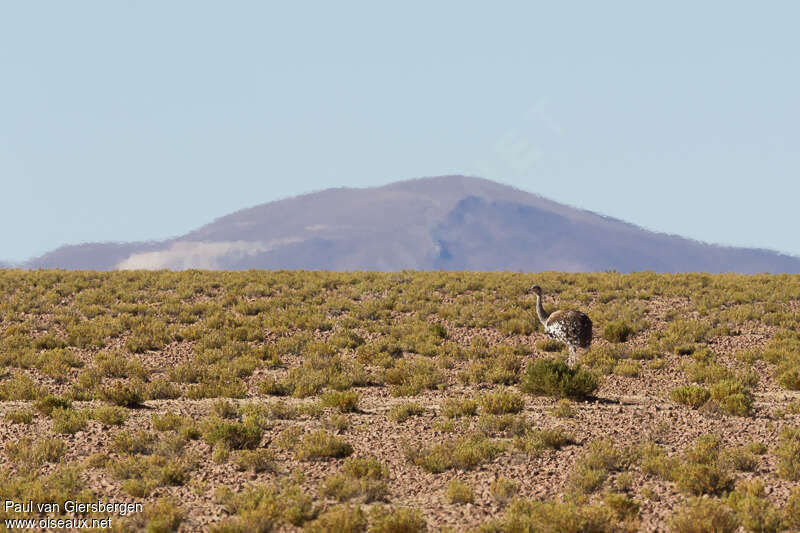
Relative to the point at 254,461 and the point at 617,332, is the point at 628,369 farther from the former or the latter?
the point at 254,461

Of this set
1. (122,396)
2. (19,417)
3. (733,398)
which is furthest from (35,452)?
(733,398)

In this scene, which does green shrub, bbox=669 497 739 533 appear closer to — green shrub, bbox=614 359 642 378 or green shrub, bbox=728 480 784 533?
green shrub, bbox=728 480 784 533

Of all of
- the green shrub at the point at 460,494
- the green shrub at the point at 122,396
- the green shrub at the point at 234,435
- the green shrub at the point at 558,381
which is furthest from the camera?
the green shrub at the point at 122,396

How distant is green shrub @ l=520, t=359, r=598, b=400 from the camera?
1625 centimetres

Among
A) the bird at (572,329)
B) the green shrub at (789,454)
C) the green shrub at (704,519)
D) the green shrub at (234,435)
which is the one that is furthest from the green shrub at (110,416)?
the green shrub at (789,454)

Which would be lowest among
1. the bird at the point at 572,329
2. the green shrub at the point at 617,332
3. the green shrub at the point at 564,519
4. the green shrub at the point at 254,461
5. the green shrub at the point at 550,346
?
the green shrub at the point at 564,519

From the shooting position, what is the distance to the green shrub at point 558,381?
16250 millimetres

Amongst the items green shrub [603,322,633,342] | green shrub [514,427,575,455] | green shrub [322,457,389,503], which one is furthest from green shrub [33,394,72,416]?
green shrub [603,322,633,342]

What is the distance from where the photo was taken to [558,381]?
1641 cm

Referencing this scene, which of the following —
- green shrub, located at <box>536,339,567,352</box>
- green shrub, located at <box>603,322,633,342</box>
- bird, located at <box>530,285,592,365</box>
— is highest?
bird, located at <box>530,285,592,365</box>

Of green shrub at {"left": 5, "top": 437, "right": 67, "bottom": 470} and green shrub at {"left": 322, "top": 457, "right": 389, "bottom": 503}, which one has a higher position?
green shrub at {"left": 5, "top": 437, "right": 67, "bottom": 470}

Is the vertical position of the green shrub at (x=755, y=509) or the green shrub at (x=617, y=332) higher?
the green shrub at (x=617, y=332)

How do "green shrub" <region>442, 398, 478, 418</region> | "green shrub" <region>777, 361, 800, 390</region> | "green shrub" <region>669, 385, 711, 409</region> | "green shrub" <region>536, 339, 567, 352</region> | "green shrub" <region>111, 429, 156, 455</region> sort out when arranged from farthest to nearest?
"green shrub" <region>536, 339, 567, 352</region> < "green shrub" <region>777, 361, 800, 390</region> < "green shrub" <region>669, 385, 711, 409</region> < "green shrub" <region>442, 398, 478, 418</region> < "green shrub" <region>111, 429, 156, 455</region>

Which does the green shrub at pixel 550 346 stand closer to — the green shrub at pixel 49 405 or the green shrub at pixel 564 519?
the green shrub at pixel 49 405
